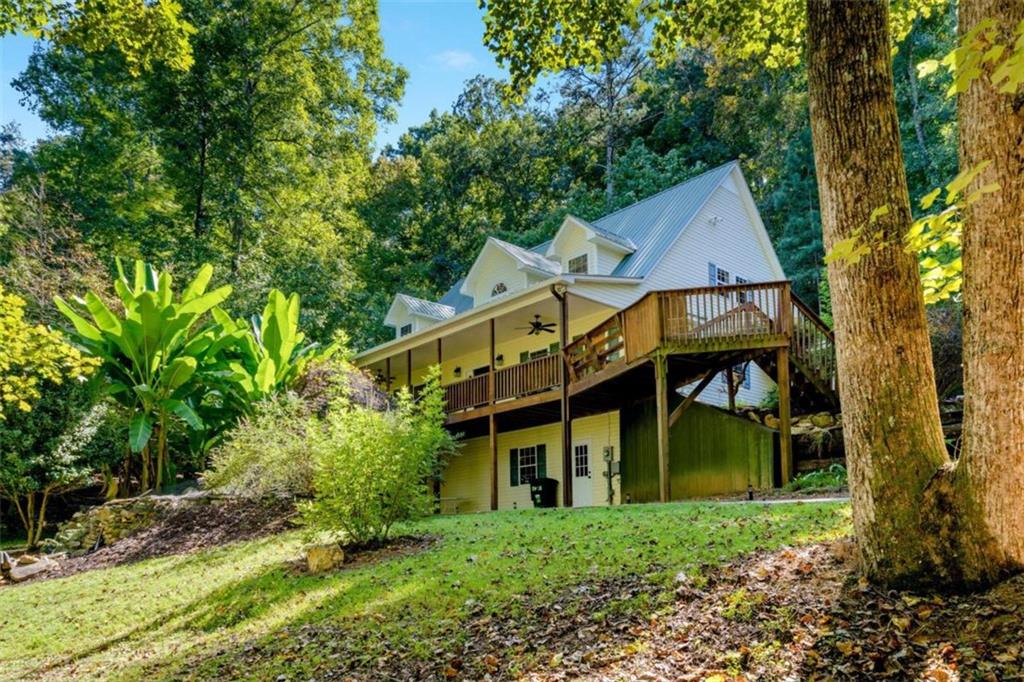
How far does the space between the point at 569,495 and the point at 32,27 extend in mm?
12057

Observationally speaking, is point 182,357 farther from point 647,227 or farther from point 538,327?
point 647,227

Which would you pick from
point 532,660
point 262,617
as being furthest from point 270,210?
point 532,660

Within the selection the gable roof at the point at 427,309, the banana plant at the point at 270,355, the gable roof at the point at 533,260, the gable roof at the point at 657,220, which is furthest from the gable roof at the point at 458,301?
the banana plant at the point at 270,355

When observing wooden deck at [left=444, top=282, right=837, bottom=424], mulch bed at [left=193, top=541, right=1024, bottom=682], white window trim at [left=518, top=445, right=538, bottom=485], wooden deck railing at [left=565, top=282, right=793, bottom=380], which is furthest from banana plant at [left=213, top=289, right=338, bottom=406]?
mulch bed at [left=193, top=541, right=1024, bottom=682]

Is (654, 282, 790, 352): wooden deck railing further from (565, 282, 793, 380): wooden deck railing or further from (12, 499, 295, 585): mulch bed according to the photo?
(12, 499, 295, 585): mulch bed

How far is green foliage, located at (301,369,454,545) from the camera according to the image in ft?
29.1

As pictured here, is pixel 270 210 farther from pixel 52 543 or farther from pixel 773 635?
pixel 773 635

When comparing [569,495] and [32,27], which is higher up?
[32,27]

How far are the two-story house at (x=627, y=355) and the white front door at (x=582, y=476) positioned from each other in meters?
0.05

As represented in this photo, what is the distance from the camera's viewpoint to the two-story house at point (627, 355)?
13453mm

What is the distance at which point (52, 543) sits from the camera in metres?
14.4

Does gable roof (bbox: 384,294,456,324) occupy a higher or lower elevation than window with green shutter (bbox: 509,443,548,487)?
higher

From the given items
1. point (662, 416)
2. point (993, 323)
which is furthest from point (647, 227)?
point (993, 323)

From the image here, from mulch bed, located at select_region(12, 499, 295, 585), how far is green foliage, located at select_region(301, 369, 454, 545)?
3.24 metres
